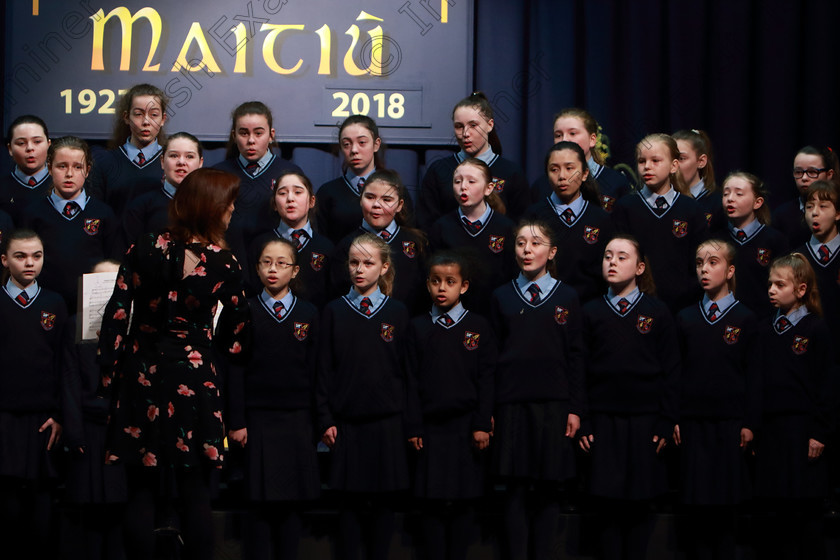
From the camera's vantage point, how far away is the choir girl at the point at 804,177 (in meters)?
4.39

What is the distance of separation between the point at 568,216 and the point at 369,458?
1.17m

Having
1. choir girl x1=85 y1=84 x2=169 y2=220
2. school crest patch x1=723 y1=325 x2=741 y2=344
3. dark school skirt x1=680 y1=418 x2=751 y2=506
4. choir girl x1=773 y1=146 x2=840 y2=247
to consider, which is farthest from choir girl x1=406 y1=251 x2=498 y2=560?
choir girl x1=773 y1=146 x2=840 y2=247

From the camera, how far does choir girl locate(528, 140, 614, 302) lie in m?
3.90

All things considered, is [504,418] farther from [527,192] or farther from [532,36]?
[532,36]

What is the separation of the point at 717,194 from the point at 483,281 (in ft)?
3.67

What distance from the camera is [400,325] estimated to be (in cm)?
364

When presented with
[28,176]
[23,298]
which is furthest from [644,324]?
Answer: [28,176]

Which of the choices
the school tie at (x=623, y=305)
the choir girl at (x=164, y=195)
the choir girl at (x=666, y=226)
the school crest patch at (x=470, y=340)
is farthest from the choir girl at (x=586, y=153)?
the choir girl at (x=164, y=195)

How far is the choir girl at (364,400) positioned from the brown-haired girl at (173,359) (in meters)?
0.87

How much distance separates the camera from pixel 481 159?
4.29 metres

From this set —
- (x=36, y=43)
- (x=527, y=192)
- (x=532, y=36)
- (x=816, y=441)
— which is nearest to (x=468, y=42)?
(x=532, y=36)

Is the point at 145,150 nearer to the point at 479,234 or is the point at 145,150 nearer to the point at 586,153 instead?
the point at 479,234

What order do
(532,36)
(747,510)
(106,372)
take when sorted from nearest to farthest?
(106,372), (747,510), (532,36)

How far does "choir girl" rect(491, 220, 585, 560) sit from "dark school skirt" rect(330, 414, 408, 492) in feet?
1.09
